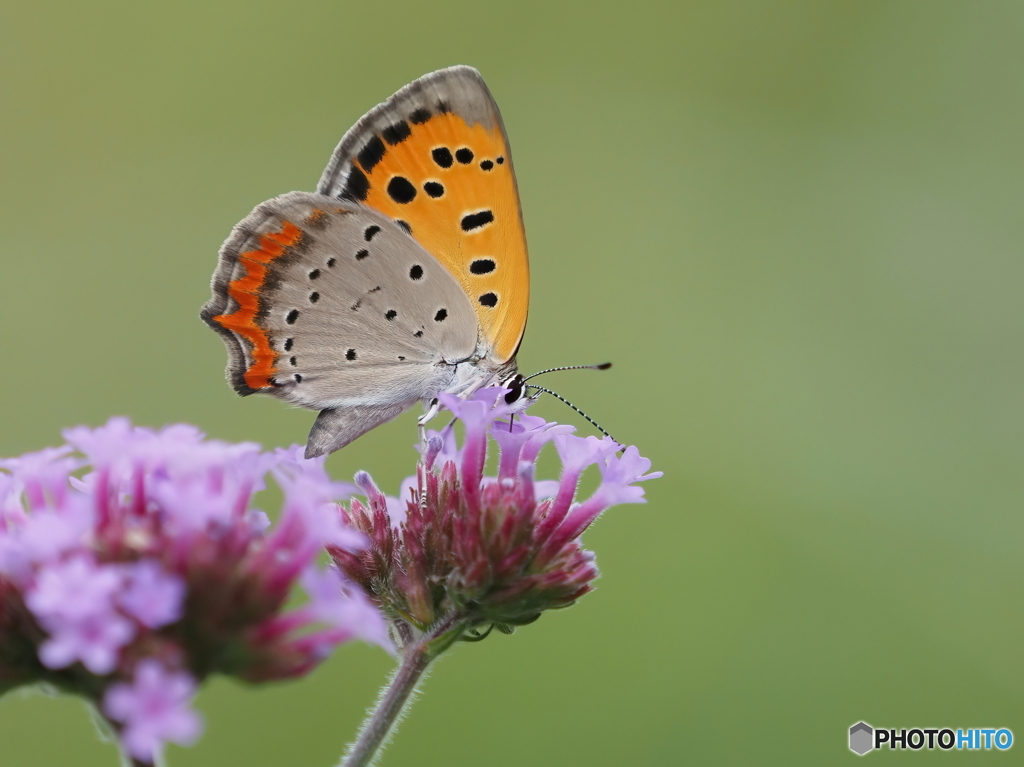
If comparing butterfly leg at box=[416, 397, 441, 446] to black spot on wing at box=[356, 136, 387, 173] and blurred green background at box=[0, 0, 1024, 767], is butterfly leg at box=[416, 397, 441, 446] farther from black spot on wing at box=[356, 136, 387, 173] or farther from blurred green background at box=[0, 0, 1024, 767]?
blurred green background at box=[0, 0, 1024, 767]

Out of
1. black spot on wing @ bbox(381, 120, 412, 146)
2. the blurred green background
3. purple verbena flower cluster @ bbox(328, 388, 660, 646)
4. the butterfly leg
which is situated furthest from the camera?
the blurred green background

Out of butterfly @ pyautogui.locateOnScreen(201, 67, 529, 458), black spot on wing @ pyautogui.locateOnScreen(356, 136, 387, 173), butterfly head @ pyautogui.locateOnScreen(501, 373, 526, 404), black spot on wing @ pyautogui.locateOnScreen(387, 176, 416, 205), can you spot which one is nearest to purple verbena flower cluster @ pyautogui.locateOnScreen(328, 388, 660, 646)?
butterfly head @ pyautogui.locateOnScreen(501, 373, 526, 404)

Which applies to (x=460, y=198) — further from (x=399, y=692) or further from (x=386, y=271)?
(x=399, y=692)

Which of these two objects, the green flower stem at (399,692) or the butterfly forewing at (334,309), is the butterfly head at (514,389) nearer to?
the butterfly forewing at (334,309)

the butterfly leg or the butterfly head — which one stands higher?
the butterfly head

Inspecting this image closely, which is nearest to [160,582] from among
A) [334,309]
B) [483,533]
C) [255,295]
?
[483,533]

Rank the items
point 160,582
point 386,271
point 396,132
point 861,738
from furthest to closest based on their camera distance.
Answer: point 861,738 < point 386,271 < point 396,132 < point 160,582
